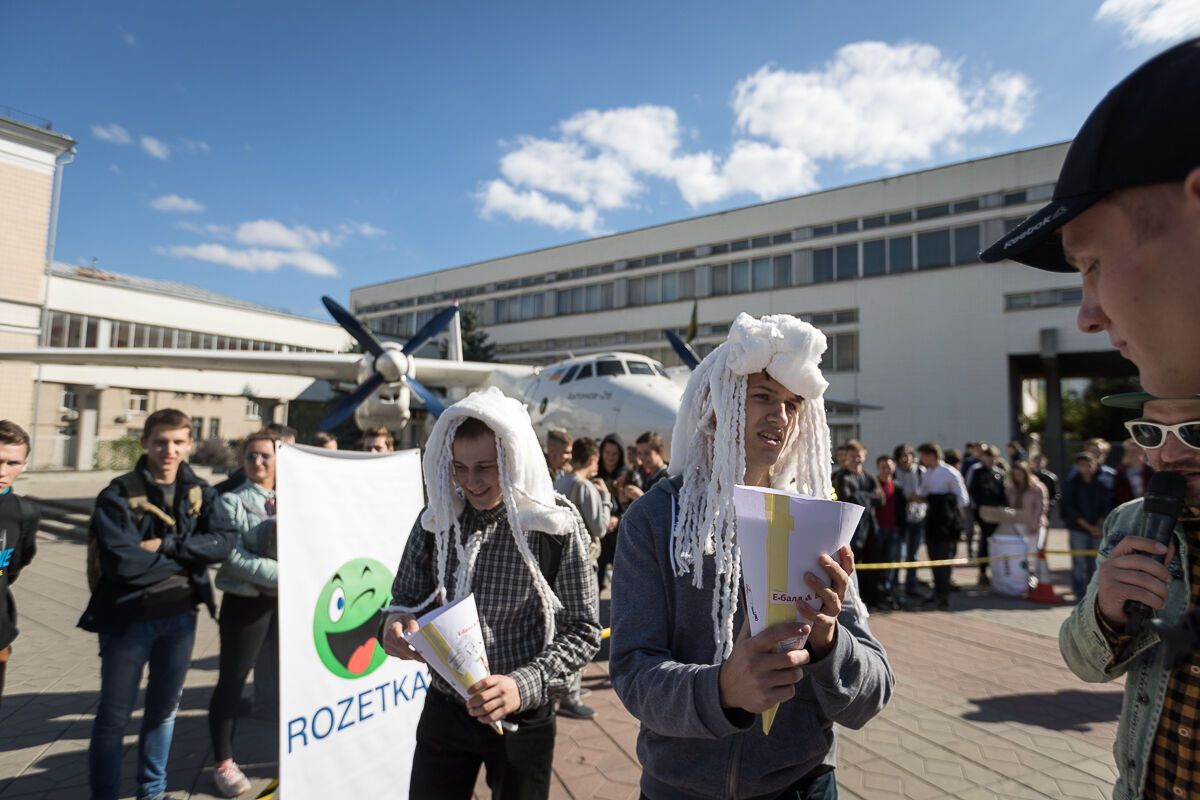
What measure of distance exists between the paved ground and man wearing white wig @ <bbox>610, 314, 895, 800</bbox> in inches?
90.7

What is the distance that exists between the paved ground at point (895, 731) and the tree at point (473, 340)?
2793 cm

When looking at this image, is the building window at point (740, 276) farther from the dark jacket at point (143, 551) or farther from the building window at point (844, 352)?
the dark jacket at point (143, 551)

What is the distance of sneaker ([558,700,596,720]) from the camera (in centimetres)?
438

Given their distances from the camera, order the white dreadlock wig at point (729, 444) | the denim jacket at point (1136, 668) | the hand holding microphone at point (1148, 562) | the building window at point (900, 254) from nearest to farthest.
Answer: the hand holding microphone at point (1148, 562) < the denim jacket at point (1136, 668) < the white dreadlock wig at point (729, 444) < the building window at point (900, 254)

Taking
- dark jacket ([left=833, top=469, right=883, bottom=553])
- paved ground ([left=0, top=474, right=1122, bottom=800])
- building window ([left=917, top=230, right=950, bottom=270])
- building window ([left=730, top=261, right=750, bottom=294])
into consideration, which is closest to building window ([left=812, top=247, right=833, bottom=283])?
building window ([left=730, top=261, right=750, bottom=294])

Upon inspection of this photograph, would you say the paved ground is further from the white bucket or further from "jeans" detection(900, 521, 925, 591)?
the white bucket

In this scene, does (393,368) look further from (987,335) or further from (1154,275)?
(987,335)

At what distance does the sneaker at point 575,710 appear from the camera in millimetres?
4383

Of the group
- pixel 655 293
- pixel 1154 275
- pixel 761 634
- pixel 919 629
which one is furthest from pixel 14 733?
pixel 655 293

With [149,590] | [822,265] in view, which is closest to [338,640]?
[149,590]

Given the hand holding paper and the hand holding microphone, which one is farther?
the hand holding paper

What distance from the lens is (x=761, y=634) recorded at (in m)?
1.06

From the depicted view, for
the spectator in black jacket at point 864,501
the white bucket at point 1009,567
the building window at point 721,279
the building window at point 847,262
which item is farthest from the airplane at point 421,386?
the building window at point 847,262

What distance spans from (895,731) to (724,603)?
365 cm
